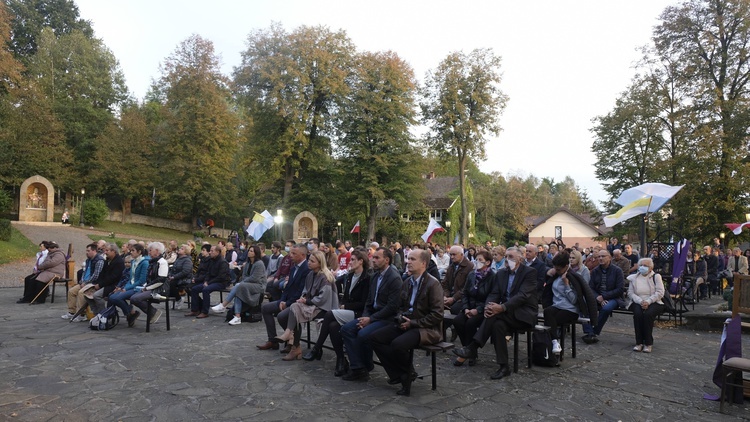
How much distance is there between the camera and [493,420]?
4582 millimetres

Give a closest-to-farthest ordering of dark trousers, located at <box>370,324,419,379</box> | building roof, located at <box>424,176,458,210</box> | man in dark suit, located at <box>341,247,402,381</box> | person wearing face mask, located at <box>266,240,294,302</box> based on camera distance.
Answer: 1. dark trousers, located at <box>370,324,419,379</box>
2. man in dark suit, located at <box>341,247,402,381</box>
3. person wearing face mask, located at <box>266,240,294,302</box>
4. building roof, located at <box>424,176,458,210</box>

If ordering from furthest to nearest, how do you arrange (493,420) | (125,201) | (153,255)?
(125,201), (153,255), (493,420)

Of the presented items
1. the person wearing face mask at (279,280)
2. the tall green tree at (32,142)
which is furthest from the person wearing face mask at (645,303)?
the tall green tree at (32,142)

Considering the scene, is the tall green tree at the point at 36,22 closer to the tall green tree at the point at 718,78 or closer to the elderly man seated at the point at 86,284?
the elderly man seated at the point at 86,284

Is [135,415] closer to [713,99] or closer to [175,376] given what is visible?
[175,376]

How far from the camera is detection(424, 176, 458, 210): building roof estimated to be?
55562 mm

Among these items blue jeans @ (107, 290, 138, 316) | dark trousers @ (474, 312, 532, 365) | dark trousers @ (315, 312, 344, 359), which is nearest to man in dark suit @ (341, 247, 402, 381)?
dark trousers @ (315, 312, 344, 359)

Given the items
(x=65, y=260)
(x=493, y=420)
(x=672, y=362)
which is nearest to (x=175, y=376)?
(x=493, y=420)

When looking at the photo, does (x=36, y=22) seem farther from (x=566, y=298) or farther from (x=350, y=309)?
(x=566, y=298)

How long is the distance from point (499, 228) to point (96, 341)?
54.4m

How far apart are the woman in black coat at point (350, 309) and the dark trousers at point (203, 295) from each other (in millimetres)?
4166

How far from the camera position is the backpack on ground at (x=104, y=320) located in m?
8.72

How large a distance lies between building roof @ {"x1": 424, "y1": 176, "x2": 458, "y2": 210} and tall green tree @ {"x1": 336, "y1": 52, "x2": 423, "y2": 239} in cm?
1745

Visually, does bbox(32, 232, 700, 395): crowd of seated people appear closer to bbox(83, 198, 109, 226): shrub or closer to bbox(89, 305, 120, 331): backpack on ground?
bbox(89, 305, 120, 331): backpack on ground
